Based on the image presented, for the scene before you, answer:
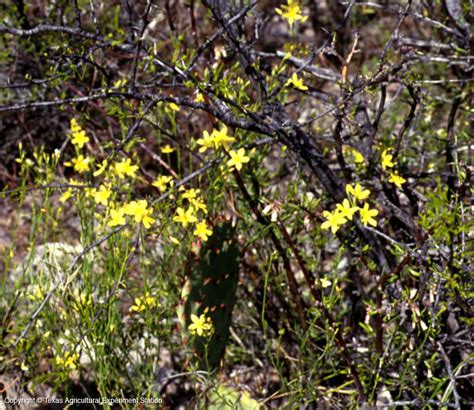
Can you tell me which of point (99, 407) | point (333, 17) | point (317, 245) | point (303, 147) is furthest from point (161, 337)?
point (333, 17)

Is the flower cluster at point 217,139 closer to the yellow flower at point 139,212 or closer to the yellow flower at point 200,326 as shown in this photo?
the yellow flower at point 139,212

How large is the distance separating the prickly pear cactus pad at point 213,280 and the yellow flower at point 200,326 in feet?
0.05

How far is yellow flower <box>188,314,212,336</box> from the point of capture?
2.55 m

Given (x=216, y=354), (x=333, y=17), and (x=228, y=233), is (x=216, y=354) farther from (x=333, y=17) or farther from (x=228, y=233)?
(x=333, y=17)

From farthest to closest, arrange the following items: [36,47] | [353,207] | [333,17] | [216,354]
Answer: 1. [333,17]
2. [36,47]
3. [216,354]
4. [353,207]

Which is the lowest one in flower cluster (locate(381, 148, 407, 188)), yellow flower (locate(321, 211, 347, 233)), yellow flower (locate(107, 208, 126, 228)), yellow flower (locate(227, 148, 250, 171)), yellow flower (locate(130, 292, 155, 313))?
yellow flower (locate(130, 292, 155, 313))

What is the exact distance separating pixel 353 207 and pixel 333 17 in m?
3.62

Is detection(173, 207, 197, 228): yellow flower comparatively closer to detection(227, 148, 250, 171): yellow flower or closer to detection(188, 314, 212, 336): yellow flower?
detection(227, 148, 250, 171): yellow flower

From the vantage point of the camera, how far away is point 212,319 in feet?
9.06

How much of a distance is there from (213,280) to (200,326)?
0.21 m

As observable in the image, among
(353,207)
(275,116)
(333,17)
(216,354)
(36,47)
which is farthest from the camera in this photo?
(333,17)

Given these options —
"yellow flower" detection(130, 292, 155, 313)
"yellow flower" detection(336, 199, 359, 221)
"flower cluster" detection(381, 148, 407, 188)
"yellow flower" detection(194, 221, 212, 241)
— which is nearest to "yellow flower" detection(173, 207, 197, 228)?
"yellow flower" detection(194, 221, 212, 241)

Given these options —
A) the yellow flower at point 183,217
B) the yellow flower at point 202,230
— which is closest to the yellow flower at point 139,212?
the yellow flower at point 183,217

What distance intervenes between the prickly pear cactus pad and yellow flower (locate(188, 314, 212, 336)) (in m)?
0.01
